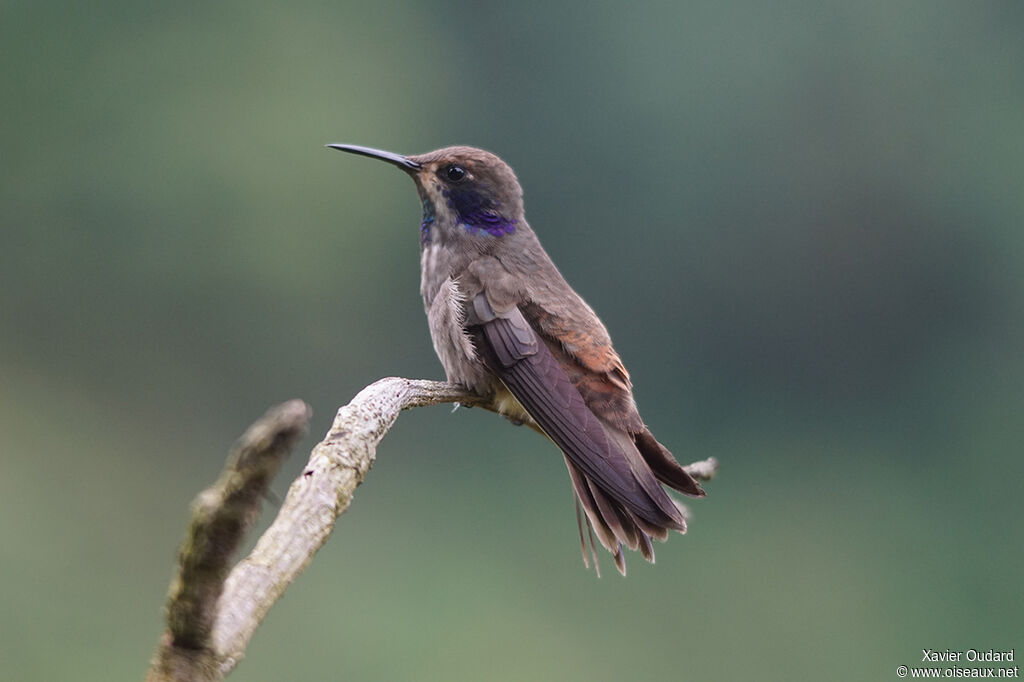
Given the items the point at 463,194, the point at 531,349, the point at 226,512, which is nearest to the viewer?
the point at 226,512

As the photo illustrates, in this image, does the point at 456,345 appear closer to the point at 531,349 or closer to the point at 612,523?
the point at 531,349

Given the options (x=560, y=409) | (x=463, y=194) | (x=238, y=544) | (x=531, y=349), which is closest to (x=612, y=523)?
(x=560, y=409)

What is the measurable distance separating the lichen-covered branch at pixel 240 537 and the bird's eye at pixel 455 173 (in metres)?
1.85

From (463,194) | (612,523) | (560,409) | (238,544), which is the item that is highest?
(463,194)

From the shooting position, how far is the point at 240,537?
147cm

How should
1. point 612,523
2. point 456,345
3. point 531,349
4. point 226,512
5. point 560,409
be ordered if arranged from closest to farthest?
point 226,512
point 612,523
point 560,409
point 531,349
point 456,345

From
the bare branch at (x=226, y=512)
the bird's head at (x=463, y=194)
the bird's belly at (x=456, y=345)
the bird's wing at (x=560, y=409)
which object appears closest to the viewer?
the bare branch at (x=226, y=512)

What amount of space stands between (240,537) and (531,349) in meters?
2.22

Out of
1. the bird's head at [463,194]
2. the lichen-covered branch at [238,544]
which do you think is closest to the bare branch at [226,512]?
the lichen-covered branch at [238,544]

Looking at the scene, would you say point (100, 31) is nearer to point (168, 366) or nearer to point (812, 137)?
point (168, 366)

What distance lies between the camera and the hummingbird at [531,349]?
10.8 feet

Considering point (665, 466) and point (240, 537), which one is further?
point (665, 466)

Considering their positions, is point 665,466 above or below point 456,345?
below

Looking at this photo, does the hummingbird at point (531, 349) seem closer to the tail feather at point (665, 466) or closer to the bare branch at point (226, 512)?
the tail feather at point (665, 466)
